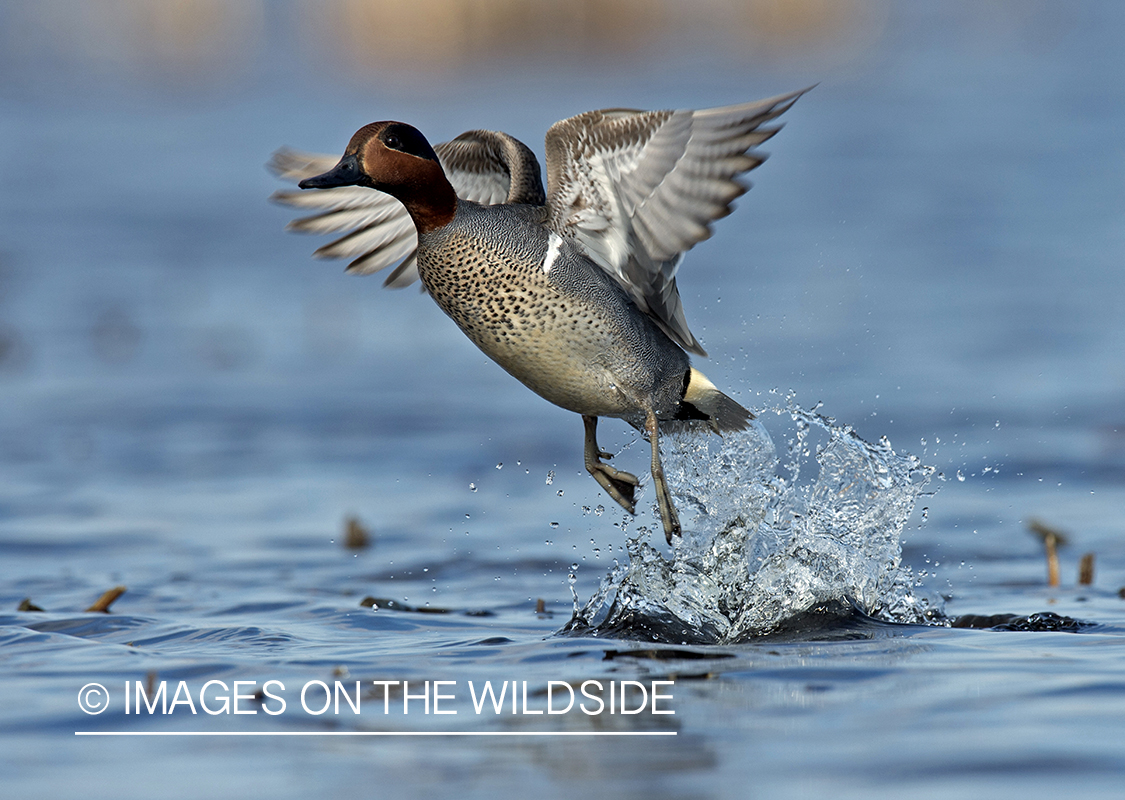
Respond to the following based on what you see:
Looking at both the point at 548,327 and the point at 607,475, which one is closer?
the point at 548,327

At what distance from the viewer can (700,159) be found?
4.09 m

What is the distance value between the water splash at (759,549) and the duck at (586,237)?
0.21m

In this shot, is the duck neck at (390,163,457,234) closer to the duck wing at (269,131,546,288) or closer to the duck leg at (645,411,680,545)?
the duck wing at (269,131,546,288)

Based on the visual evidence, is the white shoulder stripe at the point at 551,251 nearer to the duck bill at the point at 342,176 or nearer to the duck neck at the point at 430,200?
the duck neck at the point at 430,200

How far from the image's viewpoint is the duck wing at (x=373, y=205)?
5016 millimetres

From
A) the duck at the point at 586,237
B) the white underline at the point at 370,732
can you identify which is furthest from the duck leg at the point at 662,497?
the white underline at the point at 370,732

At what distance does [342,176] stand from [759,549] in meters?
1.73

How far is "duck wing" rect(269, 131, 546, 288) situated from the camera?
5016 millimetres

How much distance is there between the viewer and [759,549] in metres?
4.60

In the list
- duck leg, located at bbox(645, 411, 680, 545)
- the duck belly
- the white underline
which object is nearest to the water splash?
duck leg, located at bbox(645, 411, 680, 545)

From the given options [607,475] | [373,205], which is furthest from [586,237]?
[373,205]

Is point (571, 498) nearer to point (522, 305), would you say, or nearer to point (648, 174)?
point (522, 305)

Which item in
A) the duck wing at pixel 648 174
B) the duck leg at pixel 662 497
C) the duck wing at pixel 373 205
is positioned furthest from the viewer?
the duck wing at pixel 373 205

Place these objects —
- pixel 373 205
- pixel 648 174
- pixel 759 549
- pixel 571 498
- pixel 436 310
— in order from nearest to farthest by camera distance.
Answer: pixel 648 174
pixel 759 549
pixel 373 205
pixel 571 498
pixel 436 310
